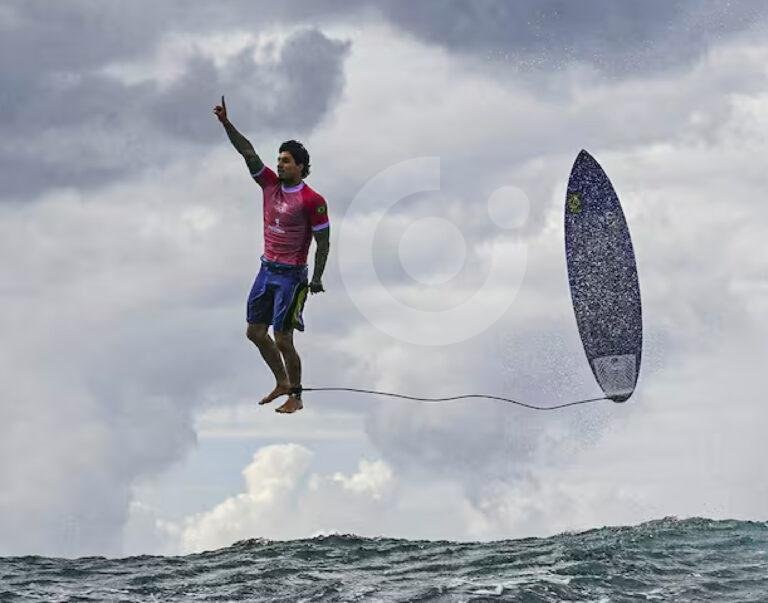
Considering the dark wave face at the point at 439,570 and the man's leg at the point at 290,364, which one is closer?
the dark wave face at the point at 439,570

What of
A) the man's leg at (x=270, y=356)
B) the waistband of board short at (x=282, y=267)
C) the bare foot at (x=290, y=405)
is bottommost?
the bare foot at (x=290, y=405)

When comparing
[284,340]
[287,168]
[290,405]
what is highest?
[287,168]

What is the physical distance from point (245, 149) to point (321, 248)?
85.2 inches

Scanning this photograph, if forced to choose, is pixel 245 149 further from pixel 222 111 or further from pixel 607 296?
pixel 607 296

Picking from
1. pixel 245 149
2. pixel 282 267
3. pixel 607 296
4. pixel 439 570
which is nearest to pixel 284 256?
pixel 282 267

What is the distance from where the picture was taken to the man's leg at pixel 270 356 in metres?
19.9

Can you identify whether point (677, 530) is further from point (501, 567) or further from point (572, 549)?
point (501, 567)

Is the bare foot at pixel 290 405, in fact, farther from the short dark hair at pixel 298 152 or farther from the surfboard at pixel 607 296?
the surfboard at pixel 607 296

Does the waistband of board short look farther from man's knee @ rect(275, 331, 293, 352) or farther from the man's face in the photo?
the man's face

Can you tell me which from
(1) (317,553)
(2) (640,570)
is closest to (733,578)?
(2) (640,570)

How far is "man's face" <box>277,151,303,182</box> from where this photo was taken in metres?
19.2

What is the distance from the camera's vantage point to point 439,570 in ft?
68.4

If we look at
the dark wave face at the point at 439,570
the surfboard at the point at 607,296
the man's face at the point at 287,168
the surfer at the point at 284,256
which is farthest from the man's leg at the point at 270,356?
the surfboard at the point at 607,296

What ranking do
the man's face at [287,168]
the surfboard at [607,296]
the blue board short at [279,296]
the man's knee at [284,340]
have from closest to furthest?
1. the man's face at [287,168]
2. the blue board short at [279,296]
3. the man's knee at [284,340]
4. the surfboard at [607,296]
